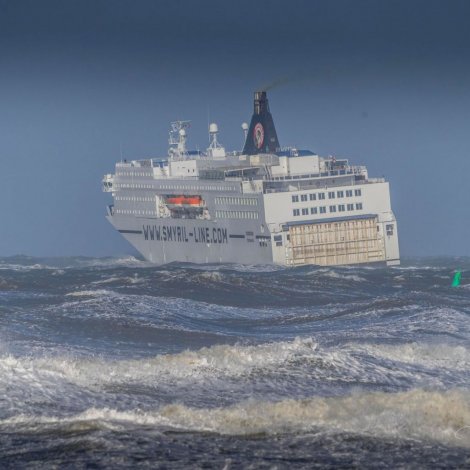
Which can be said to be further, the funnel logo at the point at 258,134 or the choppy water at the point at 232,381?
the funnel logo at the point at 258,134

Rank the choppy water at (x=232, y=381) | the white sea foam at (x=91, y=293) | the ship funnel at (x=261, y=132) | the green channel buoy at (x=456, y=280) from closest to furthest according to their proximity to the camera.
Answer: the choppy water at (x=232, y=381), the white sea foam at (x=91, y=293), the green channel buoy at (x=456, y=280), the ship funnel at (x=261, y=132)

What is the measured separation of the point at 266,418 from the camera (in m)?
16.8

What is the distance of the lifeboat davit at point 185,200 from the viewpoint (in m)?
53.2

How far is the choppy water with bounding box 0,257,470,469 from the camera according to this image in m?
15.5

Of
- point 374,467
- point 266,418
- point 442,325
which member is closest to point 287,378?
point 266,418

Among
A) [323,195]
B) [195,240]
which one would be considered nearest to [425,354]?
[323,195]

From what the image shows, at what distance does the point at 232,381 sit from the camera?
1950cm

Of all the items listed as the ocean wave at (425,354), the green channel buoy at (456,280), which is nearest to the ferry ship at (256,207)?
the green channel buoy at (456,280)

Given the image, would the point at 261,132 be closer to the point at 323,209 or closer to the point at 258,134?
the point at 258,134

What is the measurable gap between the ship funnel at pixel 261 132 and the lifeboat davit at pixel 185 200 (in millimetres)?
3099

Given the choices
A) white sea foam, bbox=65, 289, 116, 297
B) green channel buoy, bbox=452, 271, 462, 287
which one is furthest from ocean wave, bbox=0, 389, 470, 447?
green channel buoy, bbox=452, 271, 462, 287

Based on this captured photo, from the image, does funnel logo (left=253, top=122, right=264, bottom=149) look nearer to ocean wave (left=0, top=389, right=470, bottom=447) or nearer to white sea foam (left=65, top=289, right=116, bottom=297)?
white sea foam (left=65, top=289, right=116, bottom=297)

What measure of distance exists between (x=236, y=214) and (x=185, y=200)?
3913 mm

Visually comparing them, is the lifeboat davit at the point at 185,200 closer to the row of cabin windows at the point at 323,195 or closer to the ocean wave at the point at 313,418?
the row of cabin windows at the point at 323,195
